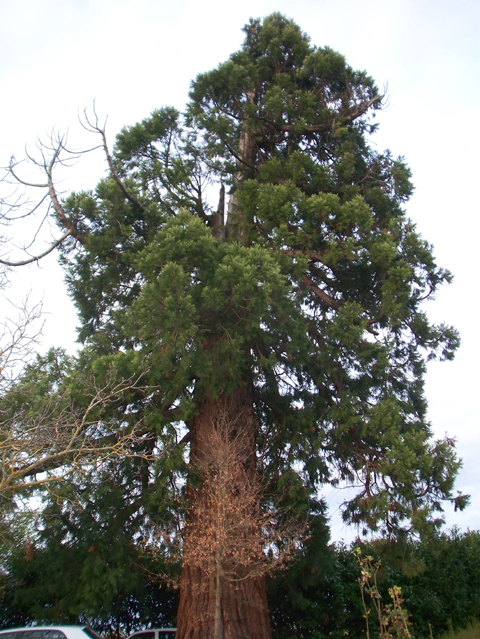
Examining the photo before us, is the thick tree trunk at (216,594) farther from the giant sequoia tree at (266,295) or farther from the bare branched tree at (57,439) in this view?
the bare branched tree at (57,439)

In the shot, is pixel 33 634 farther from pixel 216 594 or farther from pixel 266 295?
pixel 266 295

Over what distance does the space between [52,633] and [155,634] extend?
357cm

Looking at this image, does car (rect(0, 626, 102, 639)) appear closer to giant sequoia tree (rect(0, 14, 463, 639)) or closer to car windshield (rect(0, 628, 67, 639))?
car windshield (rect(0, 628, 67, 639))

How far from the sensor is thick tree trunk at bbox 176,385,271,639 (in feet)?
23.2

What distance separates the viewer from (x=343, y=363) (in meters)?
9.79

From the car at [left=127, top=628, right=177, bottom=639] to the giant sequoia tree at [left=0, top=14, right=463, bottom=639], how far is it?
1.99 meters

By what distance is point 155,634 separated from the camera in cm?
916

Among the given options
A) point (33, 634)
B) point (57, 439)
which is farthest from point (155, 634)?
point (57, 439)

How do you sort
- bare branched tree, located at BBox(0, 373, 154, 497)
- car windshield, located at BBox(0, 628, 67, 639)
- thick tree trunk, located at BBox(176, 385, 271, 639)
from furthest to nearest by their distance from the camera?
thick tree trunk, located at BBox(176, 385, 271, 639), car windshield, located at BBox(0, 628, 67, 639), bare branched tree, located at BBox(0, 373, 154, 497)

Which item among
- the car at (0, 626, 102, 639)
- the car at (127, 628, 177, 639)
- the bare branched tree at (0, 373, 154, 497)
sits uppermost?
the bare branched tree at (0, 373, 154, 497)

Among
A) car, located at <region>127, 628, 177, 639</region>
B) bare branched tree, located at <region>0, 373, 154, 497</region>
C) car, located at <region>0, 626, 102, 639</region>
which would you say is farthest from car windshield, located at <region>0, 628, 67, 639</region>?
car, located at <region>127, 628, 177, 639</region>

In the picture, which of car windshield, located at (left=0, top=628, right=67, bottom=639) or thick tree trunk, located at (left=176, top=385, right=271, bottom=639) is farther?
thick tree trunk, located at (left=176, top=385, right=271, bottom=639)

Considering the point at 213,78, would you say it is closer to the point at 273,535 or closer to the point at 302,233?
the point at 302,233

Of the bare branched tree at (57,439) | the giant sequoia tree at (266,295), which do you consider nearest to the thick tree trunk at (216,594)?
the giant sequoia tree at (266,295)
